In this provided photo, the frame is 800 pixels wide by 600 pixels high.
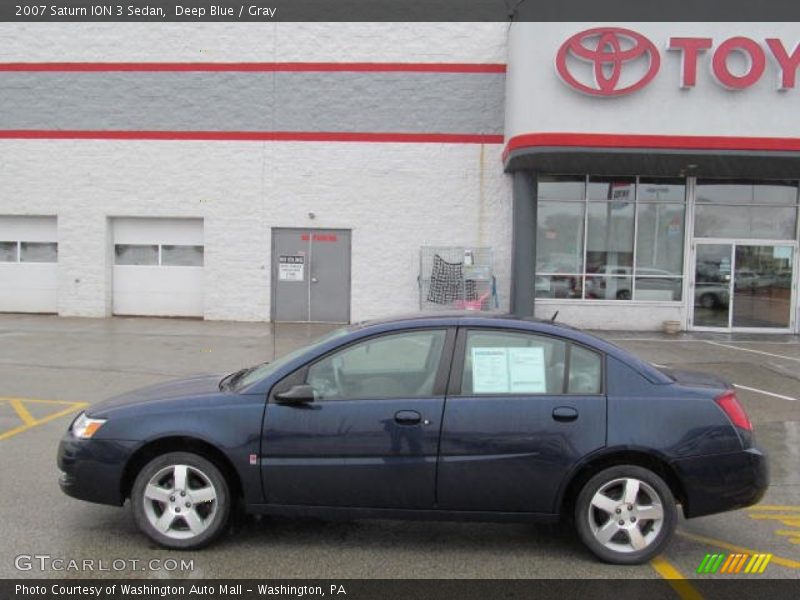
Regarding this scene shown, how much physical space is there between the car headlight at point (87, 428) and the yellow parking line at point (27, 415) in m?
2.90

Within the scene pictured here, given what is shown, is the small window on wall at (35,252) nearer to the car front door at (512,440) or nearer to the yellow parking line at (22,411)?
the yellow parking line at (22,411)

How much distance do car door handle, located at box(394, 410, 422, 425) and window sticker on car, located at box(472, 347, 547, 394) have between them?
0.38 metres

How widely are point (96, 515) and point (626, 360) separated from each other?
11.9 ft

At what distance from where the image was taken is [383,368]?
428cm

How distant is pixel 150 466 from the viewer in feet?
13.4

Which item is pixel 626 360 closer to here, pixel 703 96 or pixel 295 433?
pixel 295 433

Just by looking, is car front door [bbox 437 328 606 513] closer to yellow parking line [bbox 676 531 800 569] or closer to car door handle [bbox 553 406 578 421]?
car door handle [bbox 553 406 578 421]

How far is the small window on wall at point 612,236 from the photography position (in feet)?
52.5

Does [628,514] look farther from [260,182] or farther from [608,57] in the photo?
[260,182]

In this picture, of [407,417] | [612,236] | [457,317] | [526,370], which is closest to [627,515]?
[526,370]

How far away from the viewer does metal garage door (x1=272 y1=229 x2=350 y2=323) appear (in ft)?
54.3
